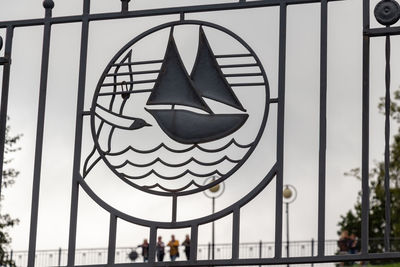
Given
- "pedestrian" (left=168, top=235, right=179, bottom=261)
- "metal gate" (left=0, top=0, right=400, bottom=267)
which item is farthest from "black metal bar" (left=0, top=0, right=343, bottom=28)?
"pedestrian" (left=168, top=235, right=179, bottom=261)

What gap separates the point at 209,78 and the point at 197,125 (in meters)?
0.39

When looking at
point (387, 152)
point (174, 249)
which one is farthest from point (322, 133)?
point (174, 249)

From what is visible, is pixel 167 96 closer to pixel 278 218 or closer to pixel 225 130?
pixel 225 130

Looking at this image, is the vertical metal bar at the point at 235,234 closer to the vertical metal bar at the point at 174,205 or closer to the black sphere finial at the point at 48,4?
the vertical metal bar at the point at 174,205

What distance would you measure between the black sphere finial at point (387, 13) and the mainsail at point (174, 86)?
1412mm

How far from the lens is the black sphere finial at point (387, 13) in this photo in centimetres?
1102

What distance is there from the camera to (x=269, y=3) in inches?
449

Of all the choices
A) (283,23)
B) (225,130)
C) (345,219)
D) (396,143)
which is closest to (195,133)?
(225,130)

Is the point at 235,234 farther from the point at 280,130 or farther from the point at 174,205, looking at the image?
the point at 280,130

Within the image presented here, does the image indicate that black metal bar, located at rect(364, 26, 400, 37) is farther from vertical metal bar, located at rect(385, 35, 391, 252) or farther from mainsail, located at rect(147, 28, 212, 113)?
mainsail, located at rect(147, 28, 212, 113)

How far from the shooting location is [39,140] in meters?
11.6

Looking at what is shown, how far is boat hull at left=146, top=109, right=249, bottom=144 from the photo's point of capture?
11070 millimetres

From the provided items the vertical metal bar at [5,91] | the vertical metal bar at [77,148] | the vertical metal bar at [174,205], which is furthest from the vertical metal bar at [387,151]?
the vertical metal bar at [5,91]

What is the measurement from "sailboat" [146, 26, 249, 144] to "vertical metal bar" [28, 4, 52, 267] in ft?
2.98
